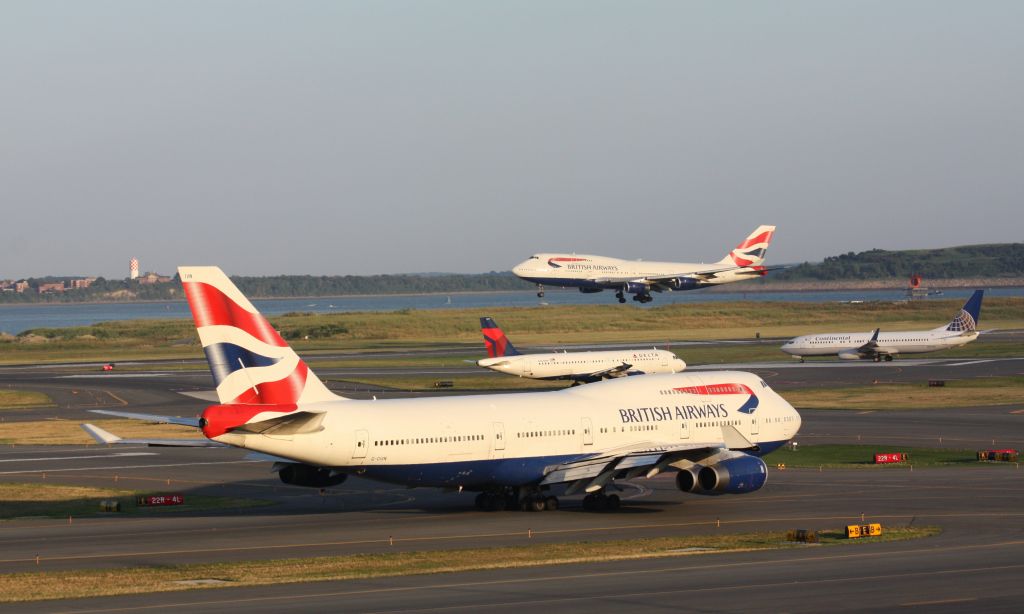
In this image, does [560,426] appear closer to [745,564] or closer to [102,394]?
[745,564]

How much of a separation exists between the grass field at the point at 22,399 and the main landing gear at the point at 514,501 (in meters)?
56.3

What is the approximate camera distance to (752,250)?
145m

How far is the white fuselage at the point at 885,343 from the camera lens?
118 m

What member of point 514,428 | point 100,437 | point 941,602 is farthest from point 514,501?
point 941,602

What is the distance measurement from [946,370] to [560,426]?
68.3 m

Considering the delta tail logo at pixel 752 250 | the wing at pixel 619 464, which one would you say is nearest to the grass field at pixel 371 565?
the wing at pixel 619 464

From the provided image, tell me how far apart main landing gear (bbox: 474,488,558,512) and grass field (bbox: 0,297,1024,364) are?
105 m

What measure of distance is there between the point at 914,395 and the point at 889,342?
34.5m

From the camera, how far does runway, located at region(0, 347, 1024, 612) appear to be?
27453mm

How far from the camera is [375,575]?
3123 centimetres

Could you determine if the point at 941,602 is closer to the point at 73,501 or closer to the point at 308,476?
the point at 308,476

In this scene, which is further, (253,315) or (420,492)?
(420,492)

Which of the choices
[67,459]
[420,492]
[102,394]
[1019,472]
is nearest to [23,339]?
[102,394]

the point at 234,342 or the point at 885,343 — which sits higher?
the point at 234,342
